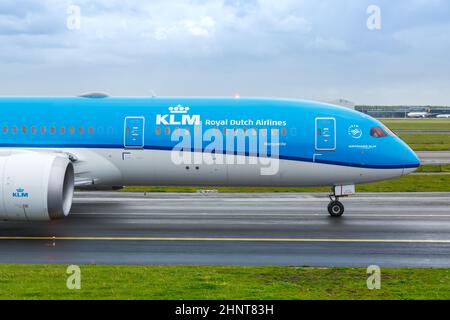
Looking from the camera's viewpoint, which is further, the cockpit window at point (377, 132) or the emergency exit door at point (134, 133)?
the emergency exit door at point (134, 133)

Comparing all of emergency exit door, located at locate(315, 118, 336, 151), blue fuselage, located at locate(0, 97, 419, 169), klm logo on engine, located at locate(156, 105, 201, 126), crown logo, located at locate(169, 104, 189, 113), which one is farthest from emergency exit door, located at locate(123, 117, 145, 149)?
emergency exit door, located at locate(315, 118, 336, 151)

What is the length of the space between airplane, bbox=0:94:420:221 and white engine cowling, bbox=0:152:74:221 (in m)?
3.49

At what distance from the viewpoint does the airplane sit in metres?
21.8

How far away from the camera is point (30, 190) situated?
1767 centimetres

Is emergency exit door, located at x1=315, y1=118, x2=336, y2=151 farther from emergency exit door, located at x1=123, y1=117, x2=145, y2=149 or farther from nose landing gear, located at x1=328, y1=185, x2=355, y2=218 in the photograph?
emergency exit door, located at x1=123, y1=117, x2=145, y2=149

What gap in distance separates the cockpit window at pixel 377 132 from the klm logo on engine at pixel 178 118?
5540 mm

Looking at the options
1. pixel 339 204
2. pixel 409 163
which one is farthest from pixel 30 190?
pixel 409 163

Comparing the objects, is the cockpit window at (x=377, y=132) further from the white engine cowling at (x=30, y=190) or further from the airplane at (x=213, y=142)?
the white engine cowling at (x=30, y=190)

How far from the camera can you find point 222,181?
22.3 metres

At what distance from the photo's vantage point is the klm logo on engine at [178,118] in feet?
72.3

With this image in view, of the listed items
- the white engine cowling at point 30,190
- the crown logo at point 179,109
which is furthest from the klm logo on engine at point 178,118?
the white engine cowling at point 30,190

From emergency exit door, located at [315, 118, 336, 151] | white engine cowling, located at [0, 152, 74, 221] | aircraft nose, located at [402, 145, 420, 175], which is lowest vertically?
white engine cowling, located at [0, 152, 74, 221]
